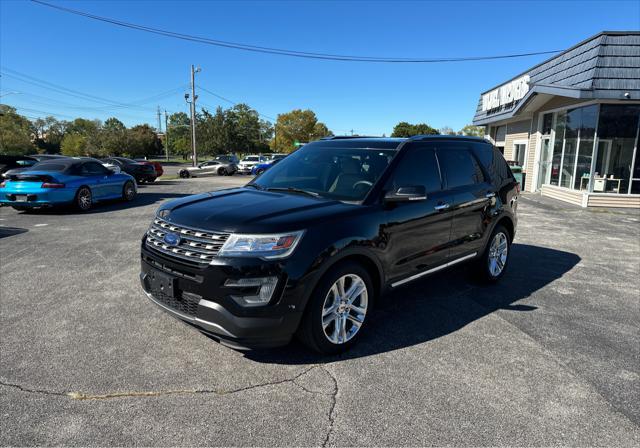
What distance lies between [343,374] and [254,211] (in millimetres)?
1432

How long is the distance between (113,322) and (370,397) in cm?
263

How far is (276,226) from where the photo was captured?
302 centimetres

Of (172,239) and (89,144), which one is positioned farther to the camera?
(89,144)

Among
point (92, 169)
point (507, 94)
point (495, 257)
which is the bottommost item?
point (495, 257)

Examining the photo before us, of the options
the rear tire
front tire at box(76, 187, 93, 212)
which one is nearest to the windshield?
front tire at box(76, 187, 93, 212)

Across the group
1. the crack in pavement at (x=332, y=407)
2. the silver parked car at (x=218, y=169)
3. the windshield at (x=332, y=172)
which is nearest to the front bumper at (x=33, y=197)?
the windshield at (x=332, y=172)

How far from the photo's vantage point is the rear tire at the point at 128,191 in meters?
13.4

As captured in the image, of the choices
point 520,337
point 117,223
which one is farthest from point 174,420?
point 117,223

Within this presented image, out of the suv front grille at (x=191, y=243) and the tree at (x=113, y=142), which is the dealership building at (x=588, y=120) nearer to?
the suv front grille at (x=191, y=243)

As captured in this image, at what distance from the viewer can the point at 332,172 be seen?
4.19 metres

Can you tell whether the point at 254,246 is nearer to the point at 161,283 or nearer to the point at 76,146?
the point at 161,283

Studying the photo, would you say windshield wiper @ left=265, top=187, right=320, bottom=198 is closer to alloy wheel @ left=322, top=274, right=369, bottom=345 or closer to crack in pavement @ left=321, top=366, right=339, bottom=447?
alloy wheel @ left=322, top=274, right=369, bottom=345

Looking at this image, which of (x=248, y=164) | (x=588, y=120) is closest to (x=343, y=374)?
(x=588, y=120)

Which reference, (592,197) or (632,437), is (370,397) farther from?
(592,197)
